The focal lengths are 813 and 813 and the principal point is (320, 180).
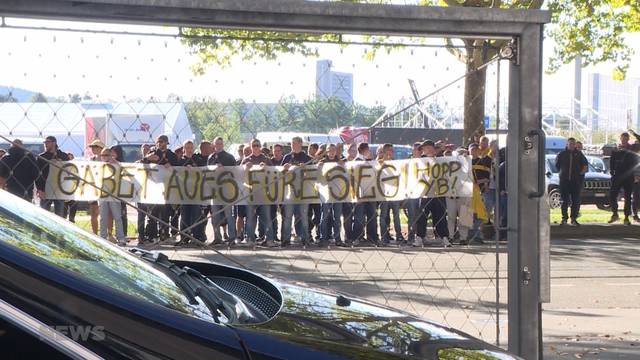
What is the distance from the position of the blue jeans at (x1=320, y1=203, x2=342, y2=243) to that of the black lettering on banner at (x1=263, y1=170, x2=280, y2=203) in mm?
Result: 507

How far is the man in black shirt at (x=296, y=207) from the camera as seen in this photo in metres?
5.84

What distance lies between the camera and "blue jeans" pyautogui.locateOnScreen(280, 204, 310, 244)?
6.15m

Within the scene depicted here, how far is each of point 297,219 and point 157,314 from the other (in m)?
4.34

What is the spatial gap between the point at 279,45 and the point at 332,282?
4.75 metres

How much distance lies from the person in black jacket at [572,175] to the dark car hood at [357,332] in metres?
16.6

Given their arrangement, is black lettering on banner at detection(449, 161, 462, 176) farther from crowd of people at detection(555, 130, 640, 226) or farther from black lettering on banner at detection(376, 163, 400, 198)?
crowd of people at detection(555, 130, 640, 226)

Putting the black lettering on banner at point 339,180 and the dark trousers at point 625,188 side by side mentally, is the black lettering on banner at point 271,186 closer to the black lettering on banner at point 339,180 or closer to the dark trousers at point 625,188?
the black lettering on banner at point 339,180

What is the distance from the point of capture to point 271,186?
559 cm

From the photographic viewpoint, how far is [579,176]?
752 inches

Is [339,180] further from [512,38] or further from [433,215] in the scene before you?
[433,215]

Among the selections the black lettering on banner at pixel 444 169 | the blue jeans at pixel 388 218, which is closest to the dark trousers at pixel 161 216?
the blue jeans at pixel 388 218

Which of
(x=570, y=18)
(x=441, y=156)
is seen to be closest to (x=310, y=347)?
(x=441, y=156)

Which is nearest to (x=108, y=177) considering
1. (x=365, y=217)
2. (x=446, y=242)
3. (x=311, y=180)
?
(x=311, y=180)

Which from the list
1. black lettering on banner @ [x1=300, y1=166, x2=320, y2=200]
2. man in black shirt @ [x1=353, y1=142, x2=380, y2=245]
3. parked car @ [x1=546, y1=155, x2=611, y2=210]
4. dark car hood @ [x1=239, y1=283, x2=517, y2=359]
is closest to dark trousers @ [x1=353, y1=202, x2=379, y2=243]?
man in black shirt @ [x1=353, y1=142, x2=380, y2=245]
